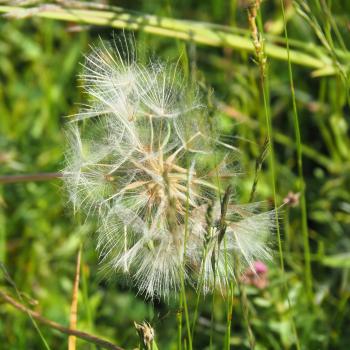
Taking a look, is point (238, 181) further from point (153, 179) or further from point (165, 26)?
point (165, 26)

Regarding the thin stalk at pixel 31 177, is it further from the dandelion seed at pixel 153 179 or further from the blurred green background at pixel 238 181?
the dandelion seed at pixel 153 179

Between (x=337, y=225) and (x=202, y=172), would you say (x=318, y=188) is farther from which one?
(x=202, y=172)

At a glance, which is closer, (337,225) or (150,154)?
(150,154)

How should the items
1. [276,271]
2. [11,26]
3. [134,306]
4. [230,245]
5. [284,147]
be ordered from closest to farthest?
[230,245]
[276,271]
[134,306]
[284,147]
[11,26]

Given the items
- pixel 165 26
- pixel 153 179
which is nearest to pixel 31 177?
pixel 153 179

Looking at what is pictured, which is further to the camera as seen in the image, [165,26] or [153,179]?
[165,26]

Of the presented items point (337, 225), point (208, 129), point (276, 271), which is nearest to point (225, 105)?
point (337, 225)

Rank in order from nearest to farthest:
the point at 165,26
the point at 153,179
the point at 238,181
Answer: the point at 153,179 → the point at 238,181 → the point at 165,26

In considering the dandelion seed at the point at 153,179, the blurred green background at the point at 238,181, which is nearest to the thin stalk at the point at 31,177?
the blurred green background at the point at 238,181

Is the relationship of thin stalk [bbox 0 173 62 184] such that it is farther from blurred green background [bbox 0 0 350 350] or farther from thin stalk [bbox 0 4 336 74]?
thin stalk [bbox 0 4 336 74]
